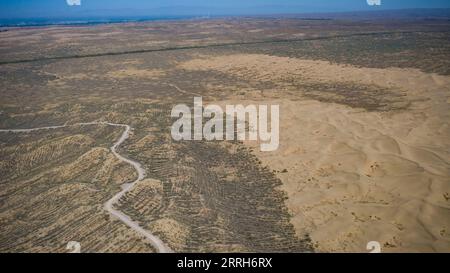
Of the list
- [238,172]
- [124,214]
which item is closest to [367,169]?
[238,172]

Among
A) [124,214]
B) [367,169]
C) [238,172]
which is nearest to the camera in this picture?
[124,214]

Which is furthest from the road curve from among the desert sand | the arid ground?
the desert sand

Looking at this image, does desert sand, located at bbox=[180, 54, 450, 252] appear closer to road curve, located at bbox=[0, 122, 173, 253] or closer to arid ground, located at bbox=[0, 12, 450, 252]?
arid ground, located at bbox=[0, 12, 450, 252]

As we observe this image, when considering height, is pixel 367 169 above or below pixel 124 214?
above

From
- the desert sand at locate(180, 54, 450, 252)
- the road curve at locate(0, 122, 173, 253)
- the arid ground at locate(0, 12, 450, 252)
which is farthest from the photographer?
the arid ground at locate(0, 12, 450, 252)

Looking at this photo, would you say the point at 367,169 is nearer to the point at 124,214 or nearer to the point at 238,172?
the point at 238,172

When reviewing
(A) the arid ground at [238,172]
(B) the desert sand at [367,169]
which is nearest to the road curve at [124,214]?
(A) the arid ground at [238,172]

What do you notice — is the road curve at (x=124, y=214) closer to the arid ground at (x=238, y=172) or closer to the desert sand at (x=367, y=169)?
the arid ground at (x=238, y=172)

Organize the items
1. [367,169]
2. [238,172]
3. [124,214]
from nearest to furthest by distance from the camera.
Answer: [124,214] → [367,169] → [238,172]
